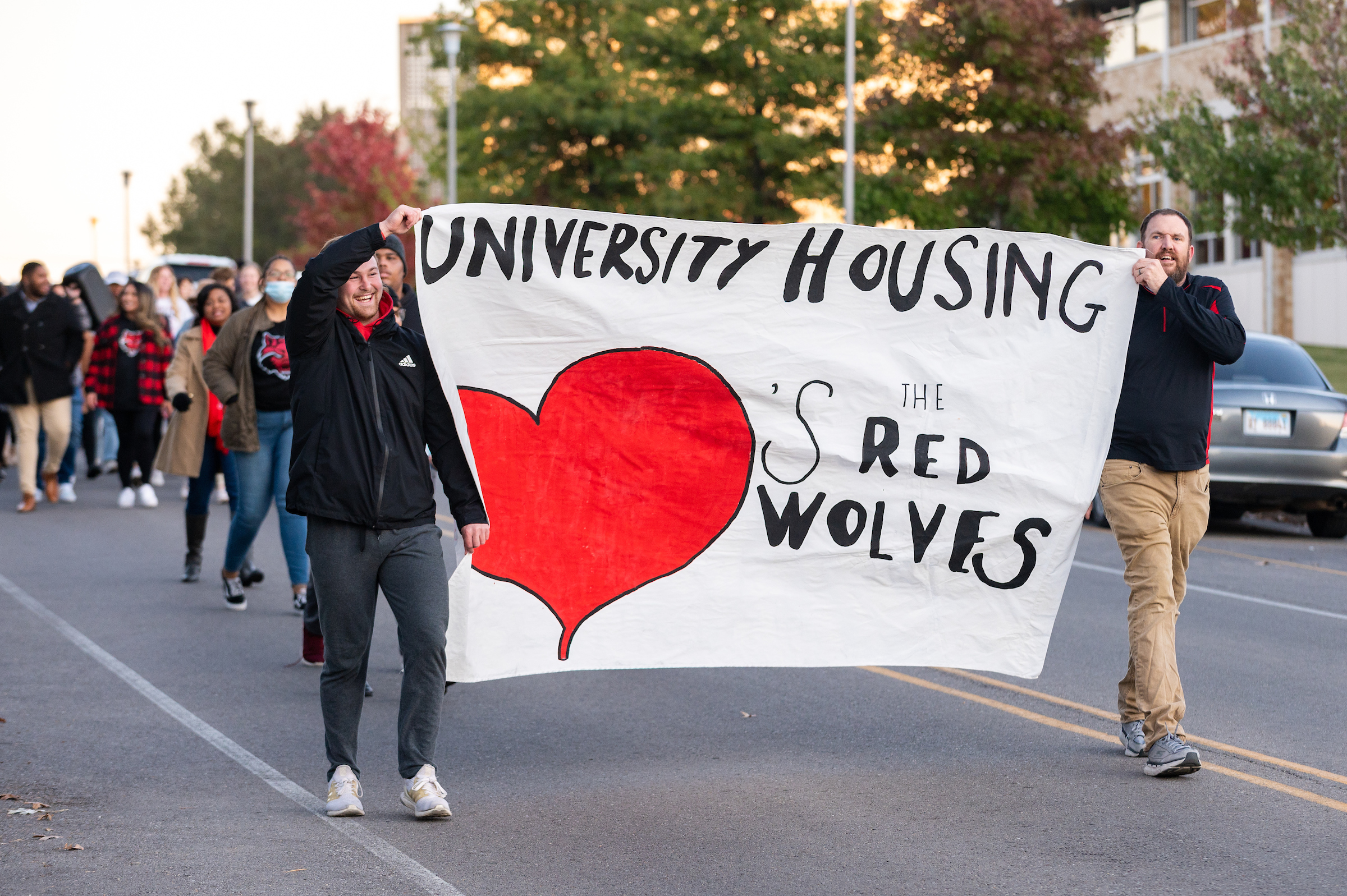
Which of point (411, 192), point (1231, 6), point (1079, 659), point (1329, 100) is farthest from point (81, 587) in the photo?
point (411, 192)

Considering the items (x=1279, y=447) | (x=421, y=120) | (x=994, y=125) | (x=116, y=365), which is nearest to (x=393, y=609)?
(x=1279, y=447)

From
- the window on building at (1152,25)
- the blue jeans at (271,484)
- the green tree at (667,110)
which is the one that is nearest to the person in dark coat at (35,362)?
the blue jeans at (271,484)

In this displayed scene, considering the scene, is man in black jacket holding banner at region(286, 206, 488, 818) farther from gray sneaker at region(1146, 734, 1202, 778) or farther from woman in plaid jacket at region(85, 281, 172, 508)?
woman in plaid jacket at region(85, 281, 172, 508)

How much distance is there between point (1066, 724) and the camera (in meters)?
6.63

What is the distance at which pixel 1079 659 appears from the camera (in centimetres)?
803

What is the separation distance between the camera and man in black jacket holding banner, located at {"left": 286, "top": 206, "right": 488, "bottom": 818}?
5160 millimetres

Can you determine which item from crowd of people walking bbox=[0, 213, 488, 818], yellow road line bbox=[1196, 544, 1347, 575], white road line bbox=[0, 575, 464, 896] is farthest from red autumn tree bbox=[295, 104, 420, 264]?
white road line bbox=[0, 575, 464, 896]

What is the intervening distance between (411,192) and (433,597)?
51.3m

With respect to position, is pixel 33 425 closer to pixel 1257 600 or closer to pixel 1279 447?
pixel 1257 600

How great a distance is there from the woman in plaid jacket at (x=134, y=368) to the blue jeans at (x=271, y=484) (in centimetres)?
569

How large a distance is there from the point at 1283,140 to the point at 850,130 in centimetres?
823

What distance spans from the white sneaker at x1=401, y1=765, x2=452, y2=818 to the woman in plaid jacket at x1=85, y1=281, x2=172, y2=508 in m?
9.87

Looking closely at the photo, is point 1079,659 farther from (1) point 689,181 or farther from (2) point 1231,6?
(1) point 689,181

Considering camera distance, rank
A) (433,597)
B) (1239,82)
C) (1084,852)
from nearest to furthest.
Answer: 1. (1084,852)
2. (433,597)
3. (1239,82)
